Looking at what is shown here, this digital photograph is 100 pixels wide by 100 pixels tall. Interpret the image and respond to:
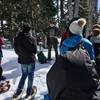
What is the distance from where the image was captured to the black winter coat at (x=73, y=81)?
3.10 meters

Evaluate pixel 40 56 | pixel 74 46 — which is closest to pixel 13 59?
pixel 40 56

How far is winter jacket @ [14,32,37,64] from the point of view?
851 cm

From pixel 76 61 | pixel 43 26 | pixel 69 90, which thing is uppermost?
pixel 76 61

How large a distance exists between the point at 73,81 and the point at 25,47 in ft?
18.3

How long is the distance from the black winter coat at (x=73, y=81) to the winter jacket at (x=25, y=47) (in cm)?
536

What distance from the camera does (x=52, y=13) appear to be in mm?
33938

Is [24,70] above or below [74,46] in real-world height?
below

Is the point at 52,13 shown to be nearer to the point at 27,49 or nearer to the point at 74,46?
the point at 27,49

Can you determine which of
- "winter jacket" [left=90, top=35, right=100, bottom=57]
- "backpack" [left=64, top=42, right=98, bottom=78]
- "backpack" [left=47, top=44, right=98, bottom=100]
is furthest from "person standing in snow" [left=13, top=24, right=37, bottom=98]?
"backpack" [left=47, top=44, right=98, bottom=100]

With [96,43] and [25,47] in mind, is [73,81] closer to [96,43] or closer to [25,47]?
[25,47]

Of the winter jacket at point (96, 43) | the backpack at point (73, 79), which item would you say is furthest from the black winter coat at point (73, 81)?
the winter jacket at point (96, 43)

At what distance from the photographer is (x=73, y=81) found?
3.12 meters

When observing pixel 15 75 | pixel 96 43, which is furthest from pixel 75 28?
pixel 15 75

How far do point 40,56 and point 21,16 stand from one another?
68.5ft
